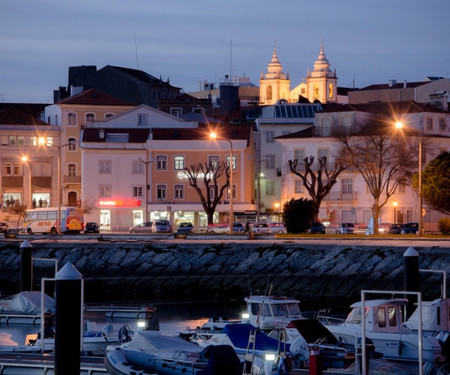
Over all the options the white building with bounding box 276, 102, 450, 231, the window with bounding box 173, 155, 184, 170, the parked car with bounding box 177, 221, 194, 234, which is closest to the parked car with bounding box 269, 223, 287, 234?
the parked car with bounding box 177, 221, 194, 234

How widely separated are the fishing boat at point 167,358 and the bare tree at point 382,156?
5263 centimetres

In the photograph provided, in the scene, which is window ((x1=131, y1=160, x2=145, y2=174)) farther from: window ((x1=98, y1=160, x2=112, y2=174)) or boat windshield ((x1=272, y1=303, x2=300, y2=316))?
boat windshield ((x1=272, y1=303, x2=300, y2=316))

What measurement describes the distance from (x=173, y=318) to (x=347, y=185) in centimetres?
4335

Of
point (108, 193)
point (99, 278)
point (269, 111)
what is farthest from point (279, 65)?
point (99, 278)

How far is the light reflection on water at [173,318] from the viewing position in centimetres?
4066

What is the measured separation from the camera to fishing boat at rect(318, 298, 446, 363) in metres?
30.5

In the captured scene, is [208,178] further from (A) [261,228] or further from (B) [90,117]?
(B) [90,117]

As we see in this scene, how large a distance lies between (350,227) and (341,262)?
75.9ft

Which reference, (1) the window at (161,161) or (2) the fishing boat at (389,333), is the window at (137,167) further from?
(2) the fishing boat at (389,333)

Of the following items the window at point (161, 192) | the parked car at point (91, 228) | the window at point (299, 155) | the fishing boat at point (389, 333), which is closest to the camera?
the fishing boat at point (389, 333)

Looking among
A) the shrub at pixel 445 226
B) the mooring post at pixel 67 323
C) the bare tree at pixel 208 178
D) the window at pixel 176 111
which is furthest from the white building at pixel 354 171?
the mooring post at pixel 67 323

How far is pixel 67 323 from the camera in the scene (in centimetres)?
2316

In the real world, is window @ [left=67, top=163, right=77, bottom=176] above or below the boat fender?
above

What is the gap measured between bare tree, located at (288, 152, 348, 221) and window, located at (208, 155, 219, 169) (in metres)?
5.73
